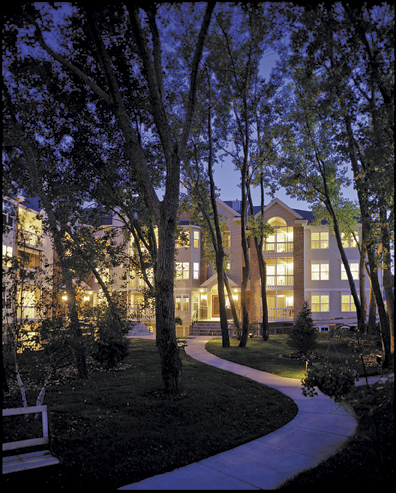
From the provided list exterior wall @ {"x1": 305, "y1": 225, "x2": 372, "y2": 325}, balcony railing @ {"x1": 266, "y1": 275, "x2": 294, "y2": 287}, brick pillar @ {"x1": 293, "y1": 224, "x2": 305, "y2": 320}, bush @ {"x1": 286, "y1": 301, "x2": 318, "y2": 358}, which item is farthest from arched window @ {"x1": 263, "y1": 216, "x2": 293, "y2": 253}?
bush @ {"x1": 286, "y1": 301, "x2": 318, "y2": 358}

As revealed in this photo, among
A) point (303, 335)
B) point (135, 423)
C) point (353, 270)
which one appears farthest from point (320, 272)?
point (135, 423)

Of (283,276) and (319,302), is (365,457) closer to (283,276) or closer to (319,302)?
(319,302)

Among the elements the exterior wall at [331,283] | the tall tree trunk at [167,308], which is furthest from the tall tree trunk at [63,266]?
the exterior wall at [331,283]

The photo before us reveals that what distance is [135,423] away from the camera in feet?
22.7

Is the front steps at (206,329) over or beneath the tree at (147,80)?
beneath

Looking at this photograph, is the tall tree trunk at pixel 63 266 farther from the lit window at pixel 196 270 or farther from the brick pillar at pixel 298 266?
the brick pillar at pixel 298 266

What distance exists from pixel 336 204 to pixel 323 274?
10.5 m

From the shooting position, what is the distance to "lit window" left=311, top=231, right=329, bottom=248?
1252 inches

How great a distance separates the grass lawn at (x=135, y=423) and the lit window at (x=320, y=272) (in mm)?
22158

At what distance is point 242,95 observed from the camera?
16.6 m

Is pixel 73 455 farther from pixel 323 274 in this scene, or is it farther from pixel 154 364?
pixel 323 274

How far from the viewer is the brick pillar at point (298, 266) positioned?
103ft

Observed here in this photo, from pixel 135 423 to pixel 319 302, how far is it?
26978mm

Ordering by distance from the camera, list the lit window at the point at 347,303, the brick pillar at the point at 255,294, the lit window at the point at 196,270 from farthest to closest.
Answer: the lit window at the point at 196,270
the lit window at the point at 347,303
the brick pillar at the point at 255,294
